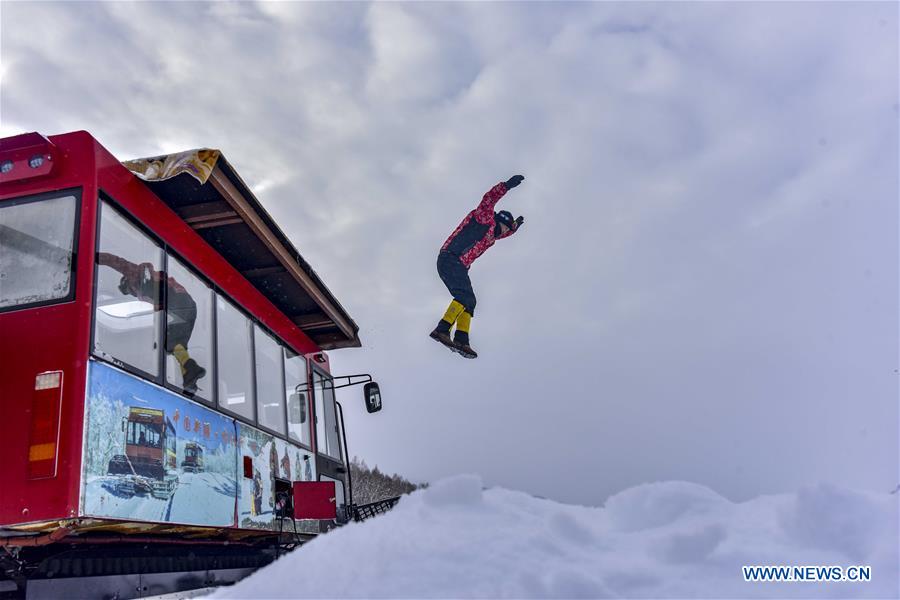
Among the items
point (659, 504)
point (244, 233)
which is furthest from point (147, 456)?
point (659, 504)

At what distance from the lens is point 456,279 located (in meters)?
7.03

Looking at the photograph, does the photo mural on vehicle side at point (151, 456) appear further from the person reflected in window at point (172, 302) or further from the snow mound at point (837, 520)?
the snow mound at point (837, 520)

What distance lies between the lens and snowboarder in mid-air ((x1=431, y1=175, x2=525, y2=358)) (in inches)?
274

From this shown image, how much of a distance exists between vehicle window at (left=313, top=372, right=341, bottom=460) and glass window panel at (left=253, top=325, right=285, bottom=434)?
38.9 inches

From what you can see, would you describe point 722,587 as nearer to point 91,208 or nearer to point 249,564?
point 91,208

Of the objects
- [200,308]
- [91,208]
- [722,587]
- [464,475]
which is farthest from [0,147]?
[722,587]

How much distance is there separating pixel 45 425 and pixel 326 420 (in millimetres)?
4641

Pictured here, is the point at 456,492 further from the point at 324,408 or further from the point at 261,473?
the point at 324,408

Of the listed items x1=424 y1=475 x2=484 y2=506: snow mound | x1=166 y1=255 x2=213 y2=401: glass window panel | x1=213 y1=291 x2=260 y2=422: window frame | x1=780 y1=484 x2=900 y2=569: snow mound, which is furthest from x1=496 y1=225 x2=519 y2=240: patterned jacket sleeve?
x1=780 y1=484 x2=900 y2=569: snow mound

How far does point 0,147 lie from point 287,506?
365 cm

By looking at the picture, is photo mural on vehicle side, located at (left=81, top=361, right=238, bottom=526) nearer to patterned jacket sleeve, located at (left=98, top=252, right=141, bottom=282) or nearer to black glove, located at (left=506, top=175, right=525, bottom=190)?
patterned jacket sleeve, located at (left=98, top=252, right=141, bottom=282)

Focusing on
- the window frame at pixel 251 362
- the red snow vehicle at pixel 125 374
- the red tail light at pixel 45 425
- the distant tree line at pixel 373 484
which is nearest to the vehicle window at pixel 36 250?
the red snow vehicle at pixel 125 374

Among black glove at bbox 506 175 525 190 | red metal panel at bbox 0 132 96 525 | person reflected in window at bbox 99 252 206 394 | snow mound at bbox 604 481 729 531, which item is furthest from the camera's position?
black glove at bbox 506 175 525 190

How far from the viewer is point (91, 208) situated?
12.9ft
